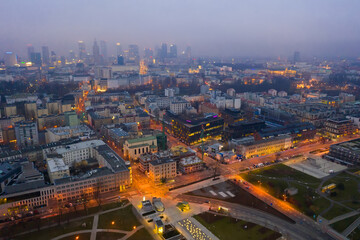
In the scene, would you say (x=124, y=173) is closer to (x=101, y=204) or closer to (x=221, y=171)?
(x=101, y=204)

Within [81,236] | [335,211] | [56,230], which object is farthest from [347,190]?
[56,230]

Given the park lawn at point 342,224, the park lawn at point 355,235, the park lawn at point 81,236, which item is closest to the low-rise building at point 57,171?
the park lawn at point 81,236

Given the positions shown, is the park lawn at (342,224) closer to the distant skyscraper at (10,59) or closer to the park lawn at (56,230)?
the park lawn at (56,230)

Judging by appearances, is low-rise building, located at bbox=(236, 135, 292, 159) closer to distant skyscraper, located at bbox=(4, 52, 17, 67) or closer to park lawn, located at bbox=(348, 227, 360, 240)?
park lawn, located at bbox=(348, 227, 360, 240)

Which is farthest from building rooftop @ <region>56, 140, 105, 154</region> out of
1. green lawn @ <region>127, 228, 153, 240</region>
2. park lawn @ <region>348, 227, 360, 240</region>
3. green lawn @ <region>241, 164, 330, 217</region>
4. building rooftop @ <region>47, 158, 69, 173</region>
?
park lawn @ <region>348, 227, 360, 240</region>

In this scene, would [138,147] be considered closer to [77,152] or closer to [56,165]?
[77,152]
